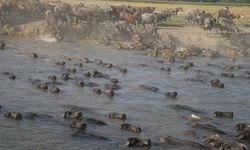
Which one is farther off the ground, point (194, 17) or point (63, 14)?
point (63, 14)

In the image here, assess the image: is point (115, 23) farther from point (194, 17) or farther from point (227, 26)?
point (227, 26)

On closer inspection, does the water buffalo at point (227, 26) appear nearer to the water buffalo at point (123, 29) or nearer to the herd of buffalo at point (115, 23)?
the herd of buffalo at point (115, 23)

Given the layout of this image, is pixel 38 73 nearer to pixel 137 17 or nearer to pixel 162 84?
pixel 162 84

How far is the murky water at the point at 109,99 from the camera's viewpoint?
22438 mm

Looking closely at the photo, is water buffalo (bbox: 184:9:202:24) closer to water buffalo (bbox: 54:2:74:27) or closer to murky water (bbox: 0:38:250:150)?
murky water (bbox: 0:38:250:150)

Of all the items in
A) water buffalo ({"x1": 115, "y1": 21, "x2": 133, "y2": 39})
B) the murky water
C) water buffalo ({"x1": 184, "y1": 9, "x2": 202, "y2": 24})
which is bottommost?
the murky water

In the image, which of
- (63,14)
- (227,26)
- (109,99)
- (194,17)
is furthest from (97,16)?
(109,99)

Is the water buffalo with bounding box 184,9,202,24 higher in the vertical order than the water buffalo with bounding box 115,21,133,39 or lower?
higher

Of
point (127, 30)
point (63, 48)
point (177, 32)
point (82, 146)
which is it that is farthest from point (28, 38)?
point (82, 146)

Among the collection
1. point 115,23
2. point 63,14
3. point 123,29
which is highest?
point 63,14

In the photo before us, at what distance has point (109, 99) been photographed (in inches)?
1167

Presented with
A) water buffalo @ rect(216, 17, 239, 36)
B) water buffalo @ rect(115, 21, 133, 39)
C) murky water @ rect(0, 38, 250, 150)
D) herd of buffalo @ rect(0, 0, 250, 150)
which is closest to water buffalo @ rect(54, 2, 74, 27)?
herd of buffalo @ rect(0, 0, 250, 150)

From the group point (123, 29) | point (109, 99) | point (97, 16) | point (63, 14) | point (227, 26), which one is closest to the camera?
point (109, 99)

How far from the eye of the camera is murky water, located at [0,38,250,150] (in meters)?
22.4
